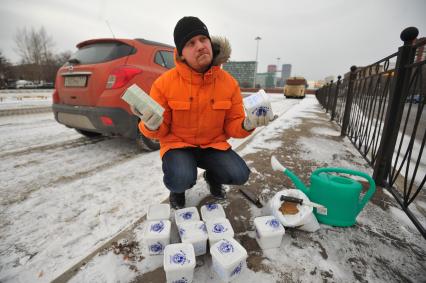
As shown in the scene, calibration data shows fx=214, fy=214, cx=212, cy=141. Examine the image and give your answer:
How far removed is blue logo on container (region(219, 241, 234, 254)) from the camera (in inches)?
43.4

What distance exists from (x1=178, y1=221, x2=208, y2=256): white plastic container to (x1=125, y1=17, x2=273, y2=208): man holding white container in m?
0.32

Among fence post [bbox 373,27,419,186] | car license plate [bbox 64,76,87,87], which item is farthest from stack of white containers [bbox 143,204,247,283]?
car license plate [bbox 64,76,87,87]

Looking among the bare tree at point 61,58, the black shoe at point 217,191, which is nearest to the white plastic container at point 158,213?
the black shoe at point 217,191

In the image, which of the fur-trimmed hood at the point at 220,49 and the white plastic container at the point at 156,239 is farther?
the fur-trimmed hood at the point at 220,49

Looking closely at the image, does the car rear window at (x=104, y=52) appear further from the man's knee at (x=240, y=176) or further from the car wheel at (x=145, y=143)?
the man's knee at (x=240, y=176)

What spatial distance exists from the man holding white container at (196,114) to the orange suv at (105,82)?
3.60 ft

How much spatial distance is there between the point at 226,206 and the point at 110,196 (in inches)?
39.7

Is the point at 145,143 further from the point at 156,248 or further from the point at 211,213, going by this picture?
the point at 156,248

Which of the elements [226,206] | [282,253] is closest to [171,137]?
[226,206]

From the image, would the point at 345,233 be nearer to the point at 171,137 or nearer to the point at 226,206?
the point at 226,206

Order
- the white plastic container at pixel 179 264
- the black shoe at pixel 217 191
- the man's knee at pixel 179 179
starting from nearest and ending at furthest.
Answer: the white plastic container at pixel 179 264
the man's knee at pixel 179 179
the black shoe at pixel 217 191

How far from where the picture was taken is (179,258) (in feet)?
3.42

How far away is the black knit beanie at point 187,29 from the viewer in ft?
5.01

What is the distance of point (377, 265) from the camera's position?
120 cm
